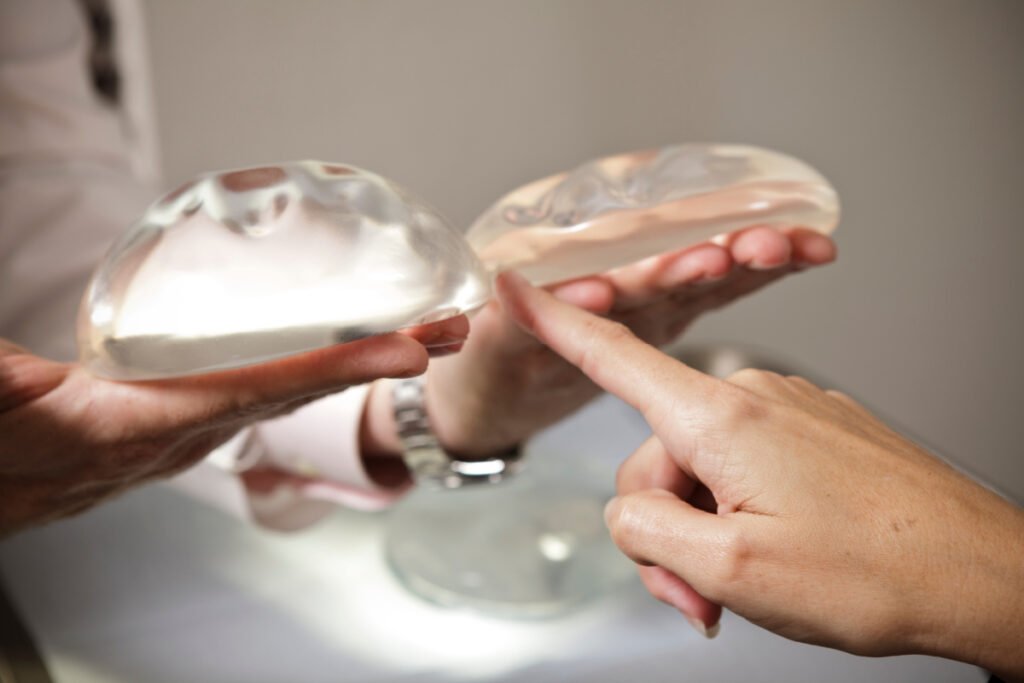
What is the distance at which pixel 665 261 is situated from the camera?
52 centimetres

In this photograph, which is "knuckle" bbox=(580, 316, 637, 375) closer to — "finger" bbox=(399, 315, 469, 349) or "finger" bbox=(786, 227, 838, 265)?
"finger" bbox=(399, 315, 469, 349)

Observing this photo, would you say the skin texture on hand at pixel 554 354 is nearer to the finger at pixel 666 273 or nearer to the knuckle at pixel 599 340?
the finger at pixel 666 273

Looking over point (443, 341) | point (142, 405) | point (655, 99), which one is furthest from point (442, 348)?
point (655, 99)

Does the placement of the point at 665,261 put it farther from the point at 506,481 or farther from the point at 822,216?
the point at 506,481

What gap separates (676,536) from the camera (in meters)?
0.35

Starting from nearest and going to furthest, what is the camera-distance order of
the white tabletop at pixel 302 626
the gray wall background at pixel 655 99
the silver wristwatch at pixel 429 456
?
the white tabletop at pixel 302 626
the silver wristwatch at pixel 429 456
the gray wall background at pixel 655 99

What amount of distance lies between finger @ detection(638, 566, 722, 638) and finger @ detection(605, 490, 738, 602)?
0.02m

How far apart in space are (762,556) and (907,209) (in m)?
1.01

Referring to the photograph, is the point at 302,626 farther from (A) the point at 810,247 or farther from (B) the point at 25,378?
(A) the point at 810,247

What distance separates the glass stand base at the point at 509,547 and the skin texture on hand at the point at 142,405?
0.16m

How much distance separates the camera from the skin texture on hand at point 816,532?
1.11 ft

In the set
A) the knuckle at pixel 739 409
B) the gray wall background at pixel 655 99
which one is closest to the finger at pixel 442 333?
the knuckle at pixel 739 409

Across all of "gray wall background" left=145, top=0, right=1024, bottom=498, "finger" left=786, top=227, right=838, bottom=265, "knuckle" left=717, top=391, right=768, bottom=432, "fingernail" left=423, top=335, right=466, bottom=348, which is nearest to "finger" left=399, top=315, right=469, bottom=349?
"fingernail" left=423, top=335, right=466, bottom=348

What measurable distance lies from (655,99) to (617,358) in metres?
Answer: 0.86
